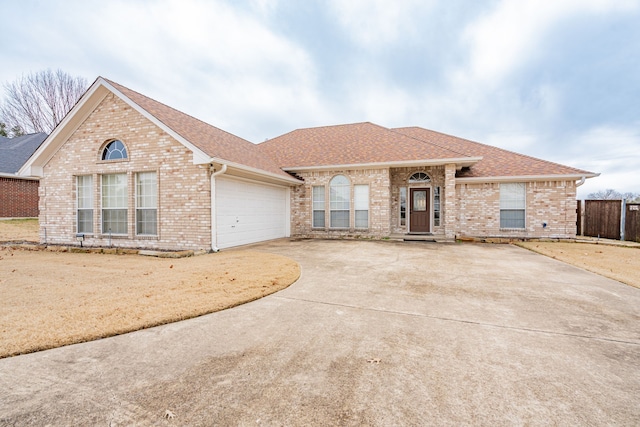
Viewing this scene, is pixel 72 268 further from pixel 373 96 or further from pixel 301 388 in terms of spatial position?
pixel 373 96

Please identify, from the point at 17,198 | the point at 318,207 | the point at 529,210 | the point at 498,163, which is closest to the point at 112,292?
the point at 318,207

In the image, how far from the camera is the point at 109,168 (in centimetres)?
953

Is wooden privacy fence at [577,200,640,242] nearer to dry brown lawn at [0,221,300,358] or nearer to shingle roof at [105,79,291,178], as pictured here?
dry brown lawn at [0,221,300,358]

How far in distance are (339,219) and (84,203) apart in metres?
10.2

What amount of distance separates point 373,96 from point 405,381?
19462 mm

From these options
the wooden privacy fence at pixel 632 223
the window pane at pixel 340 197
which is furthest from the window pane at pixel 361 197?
the wooden privacy fence at pixel 632 223

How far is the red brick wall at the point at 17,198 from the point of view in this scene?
16609 mm

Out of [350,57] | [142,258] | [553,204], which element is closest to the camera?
[142,258]

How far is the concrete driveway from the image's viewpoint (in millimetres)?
1784

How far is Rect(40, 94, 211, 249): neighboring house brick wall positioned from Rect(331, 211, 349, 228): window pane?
5.92 m

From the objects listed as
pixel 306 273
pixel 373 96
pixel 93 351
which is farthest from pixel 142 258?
pixel 373 96

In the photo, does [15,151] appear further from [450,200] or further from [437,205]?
[450,200]

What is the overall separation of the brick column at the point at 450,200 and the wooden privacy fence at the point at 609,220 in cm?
705

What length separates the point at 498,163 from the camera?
12523 mm
